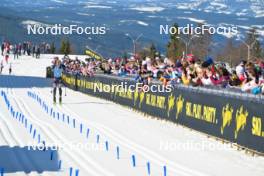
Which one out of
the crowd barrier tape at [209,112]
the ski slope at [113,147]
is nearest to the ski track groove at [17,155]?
the ski slope at [113,147]

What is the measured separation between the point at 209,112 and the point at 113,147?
10.7ft

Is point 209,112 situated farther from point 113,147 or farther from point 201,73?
point 113,147

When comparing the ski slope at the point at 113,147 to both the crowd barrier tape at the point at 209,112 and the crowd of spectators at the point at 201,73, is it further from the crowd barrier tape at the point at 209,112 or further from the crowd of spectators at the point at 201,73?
the crowd of spectators at the point at 201,73

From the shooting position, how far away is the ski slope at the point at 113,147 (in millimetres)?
13211

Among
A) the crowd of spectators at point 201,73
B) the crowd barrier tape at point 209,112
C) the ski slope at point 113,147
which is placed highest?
the crowd of spectators at point 201,73

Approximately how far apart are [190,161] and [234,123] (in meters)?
2.46

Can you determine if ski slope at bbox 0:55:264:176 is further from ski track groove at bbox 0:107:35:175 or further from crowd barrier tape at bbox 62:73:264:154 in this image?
crowd barrier tape at bbox 62:73:264:154

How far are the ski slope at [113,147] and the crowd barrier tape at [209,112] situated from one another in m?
0.31

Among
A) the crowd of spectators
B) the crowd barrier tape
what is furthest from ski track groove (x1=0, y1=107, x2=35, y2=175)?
the crowd of spectators

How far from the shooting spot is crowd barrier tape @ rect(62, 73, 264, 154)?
15188 mm

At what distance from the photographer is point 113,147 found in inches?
635

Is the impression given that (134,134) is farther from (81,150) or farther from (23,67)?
(23,67)

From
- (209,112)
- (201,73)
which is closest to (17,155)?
(209,112)

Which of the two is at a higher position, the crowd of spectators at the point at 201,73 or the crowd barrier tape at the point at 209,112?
the crowd of spectators at the point at 201,73
